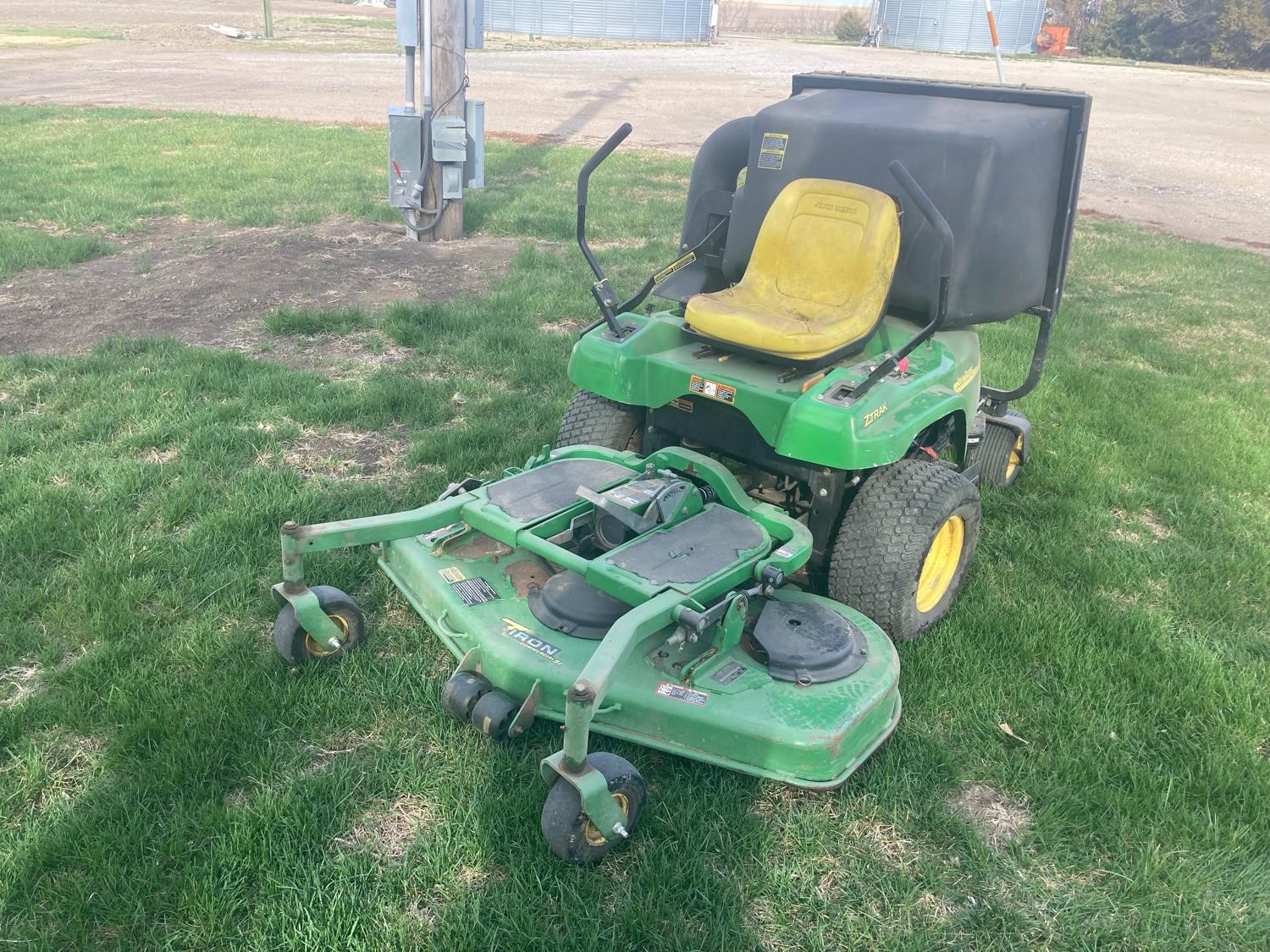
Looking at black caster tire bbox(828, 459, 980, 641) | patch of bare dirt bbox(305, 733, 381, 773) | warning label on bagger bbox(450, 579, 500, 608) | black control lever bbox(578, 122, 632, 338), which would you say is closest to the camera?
patch of bare dirt bbox(305, 733, 381, 773)

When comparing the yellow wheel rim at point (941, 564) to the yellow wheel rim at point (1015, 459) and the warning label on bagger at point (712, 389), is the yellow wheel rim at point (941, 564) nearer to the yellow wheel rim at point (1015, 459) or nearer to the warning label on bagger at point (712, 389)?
the warning label on bagger at point (712, 389)

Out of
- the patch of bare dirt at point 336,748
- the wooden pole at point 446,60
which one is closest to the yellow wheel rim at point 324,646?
the patch of bare dirt at point 336,748

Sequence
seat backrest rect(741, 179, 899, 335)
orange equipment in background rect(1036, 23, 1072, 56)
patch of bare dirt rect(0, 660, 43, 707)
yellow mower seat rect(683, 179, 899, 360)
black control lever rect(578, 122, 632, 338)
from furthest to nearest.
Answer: orange equipment in background rect(1036, 23, 1072, 56), black control lever rect(578, 122, 632, 338), seat backrest rect(741, 179, 899, 335), yellow mower seat rect(683, 179, 899, 360), patch of bare dirt rect(0, 660, 43, 707)

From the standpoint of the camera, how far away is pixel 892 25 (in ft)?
138

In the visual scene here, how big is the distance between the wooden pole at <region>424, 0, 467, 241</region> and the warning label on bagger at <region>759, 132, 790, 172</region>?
13.9ft

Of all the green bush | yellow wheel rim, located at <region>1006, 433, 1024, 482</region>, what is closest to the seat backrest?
yellow wheel rim, located at <region>1006, 433, 1024, 482</region>

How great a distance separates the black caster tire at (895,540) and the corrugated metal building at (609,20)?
134ft

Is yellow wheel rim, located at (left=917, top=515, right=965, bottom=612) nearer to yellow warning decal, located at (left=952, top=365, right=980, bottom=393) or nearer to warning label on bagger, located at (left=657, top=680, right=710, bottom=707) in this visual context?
yellow warning decal, located at (left=952, top=365, right=980, bottom=393)

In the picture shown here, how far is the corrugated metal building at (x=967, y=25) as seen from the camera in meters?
39.8

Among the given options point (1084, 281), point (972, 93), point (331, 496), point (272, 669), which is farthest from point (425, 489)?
point (1084, 281)

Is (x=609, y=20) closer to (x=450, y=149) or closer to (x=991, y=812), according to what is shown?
(x=450, y=149)

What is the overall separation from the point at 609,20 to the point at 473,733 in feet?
140

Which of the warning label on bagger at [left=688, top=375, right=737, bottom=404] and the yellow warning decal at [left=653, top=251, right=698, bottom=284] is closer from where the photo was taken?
the warning label on bagger at [left=688, top=375, right=737, bottom=404]

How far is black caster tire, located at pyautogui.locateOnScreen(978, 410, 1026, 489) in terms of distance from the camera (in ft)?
14.0
